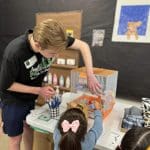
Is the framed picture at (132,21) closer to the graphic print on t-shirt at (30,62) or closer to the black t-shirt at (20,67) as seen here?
the black t-shirt at (20,67)

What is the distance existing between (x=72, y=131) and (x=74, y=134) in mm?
16

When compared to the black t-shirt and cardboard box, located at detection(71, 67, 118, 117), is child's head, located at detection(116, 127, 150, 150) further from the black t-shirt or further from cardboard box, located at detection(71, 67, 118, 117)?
the black t-shirt

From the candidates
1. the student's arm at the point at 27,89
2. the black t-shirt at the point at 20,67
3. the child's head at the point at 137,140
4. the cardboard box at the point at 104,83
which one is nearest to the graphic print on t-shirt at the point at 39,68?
the black t-shirt at the point at 20,67

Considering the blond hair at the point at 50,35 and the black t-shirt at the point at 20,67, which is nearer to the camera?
the blond hair at the point at 50,35

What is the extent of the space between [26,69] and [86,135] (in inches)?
22.1

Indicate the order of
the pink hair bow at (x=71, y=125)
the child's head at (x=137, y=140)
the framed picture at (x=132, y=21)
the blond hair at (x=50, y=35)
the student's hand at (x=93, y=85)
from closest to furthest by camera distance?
1. the child's head at (x=137, y=140)
2. the pink hair bow at (x=71, y=125)
3. the blond hair at (x=50, y=35)
4. the student's hand at (x=93, y=85)
5. the framed picture at (x=132, y=21)

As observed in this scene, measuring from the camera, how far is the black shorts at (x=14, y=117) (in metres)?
1.38

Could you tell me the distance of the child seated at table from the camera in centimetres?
93

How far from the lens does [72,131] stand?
938 mm

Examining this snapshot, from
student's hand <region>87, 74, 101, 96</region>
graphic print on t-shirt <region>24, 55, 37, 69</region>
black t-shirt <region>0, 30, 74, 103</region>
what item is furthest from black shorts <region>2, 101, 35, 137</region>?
student's hand <region>87, 74, 101, 96</region>

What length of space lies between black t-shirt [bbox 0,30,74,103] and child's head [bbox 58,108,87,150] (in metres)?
0.46

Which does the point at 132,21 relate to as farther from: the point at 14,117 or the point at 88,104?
the point at 14,117

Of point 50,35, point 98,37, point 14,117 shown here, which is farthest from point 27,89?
point 98,37

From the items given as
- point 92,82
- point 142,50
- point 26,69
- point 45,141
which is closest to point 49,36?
point 26,69
